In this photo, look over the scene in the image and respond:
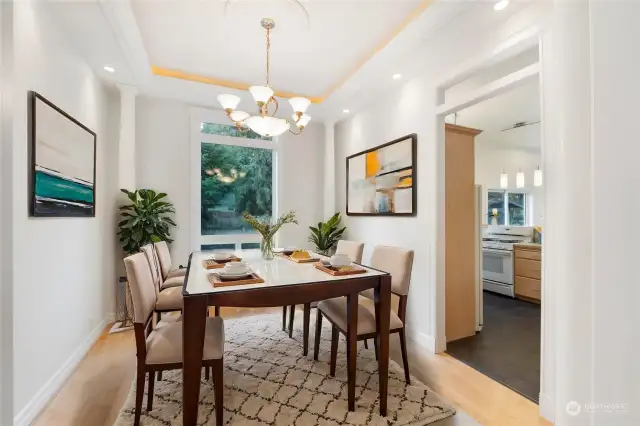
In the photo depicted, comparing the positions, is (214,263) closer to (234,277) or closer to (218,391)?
(234,277)

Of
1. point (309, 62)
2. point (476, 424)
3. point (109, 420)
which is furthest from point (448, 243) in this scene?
point (109, 420)

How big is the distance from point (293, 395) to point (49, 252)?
6.52 ft

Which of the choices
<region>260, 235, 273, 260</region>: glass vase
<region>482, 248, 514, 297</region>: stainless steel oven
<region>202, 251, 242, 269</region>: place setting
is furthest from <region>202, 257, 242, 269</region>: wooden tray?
<region>482, 248, 514, 297</region>: stainless steel oven

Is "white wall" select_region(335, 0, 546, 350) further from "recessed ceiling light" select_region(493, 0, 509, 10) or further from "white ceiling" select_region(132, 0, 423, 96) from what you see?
"white ceiling" select_region(132, 0, 423, 96)

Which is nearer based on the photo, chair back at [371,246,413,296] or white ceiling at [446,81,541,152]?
chair back at [371,246,413,296]

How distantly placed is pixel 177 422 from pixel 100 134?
9.67ft

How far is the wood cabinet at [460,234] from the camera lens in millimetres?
2873

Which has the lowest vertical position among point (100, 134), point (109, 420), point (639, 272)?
point (109, 420)

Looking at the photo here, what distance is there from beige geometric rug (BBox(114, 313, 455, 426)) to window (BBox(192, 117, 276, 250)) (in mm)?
1975

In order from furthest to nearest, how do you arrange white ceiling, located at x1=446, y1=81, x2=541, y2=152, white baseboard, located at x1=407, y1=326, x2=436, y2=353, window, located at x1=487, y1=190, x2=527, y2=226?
window, located at x1=487, y1=190, x2=527, y2=226 → white ceiling, located at x1=446, y1=81, x2=541, y2=152 → white baseboard, located at x1=407, y1=326, x2=436, y2=353

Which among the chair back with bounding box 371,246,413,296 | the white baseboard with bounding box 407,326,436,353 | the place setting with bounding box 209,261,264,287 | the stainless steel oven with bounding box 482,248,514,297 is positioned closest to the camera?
the place setting with bounding box 209,261,264,287

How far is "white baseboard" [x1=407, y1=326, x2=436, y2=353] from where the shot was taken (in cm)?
265

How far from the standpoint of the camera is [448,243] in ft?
9.43

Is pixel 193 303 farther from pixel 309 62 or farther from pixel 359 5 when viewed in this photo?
pixel 309 62
